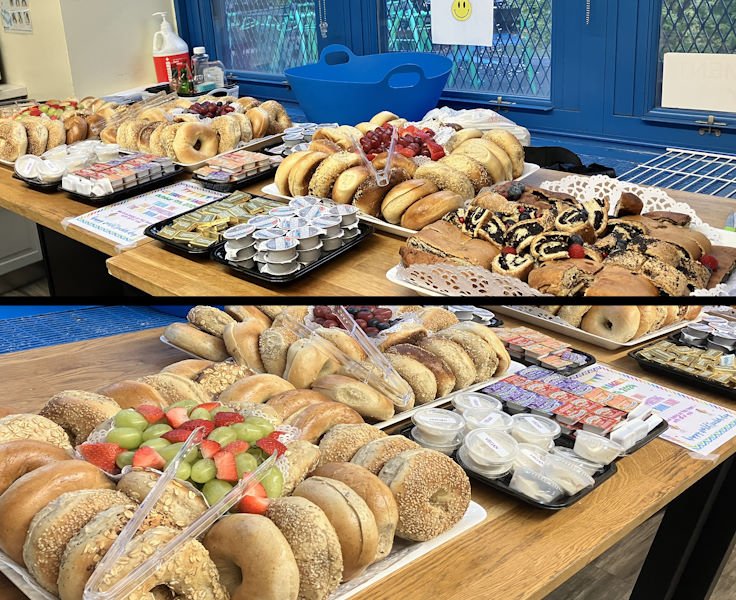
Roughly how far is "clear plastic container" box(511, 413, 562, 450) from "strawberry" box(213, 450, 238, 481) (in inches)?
12.7

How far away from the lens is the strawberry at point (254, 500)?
0.58 m

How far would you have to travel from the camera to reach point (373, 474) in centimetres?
67

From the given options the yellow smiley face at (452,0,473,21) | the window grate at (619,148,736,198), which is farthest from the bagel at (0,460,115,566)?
the yellow smiley face at (452,0,473,21)

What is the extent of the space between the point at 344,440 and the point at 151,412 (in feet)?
0.58

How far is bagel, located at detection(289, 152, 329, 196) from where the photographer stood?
143 cm

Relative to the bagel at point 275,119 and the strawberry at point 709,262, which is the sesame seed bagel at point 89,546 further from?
the bagel at point 275,119

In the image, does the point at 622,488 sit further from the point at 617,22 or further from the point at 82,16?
the point at 82,16

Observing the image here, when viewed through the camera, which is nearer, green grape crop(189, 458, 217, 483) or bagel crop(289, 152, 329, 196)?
green grape crop(189, 458, 217, 483)

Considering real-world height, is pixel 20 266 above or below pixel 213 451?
below

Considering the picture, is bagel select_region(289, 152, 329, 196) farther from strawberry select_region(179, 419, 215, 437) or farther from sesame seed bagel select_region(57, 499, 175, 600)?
sesame seed bagel select_region(57, 499, 175, 600)

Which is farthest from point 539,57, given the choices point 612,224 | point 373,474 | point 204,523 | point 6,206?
point 204,523

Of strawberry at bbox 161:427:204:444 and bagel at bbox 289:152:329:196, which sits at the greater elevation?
Answer: bagel at bbox 289:152:329:196

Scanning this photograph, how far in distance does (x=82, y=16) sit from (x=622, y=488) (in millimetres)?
2878

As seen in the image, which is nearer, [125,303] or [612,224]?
[125,303]
